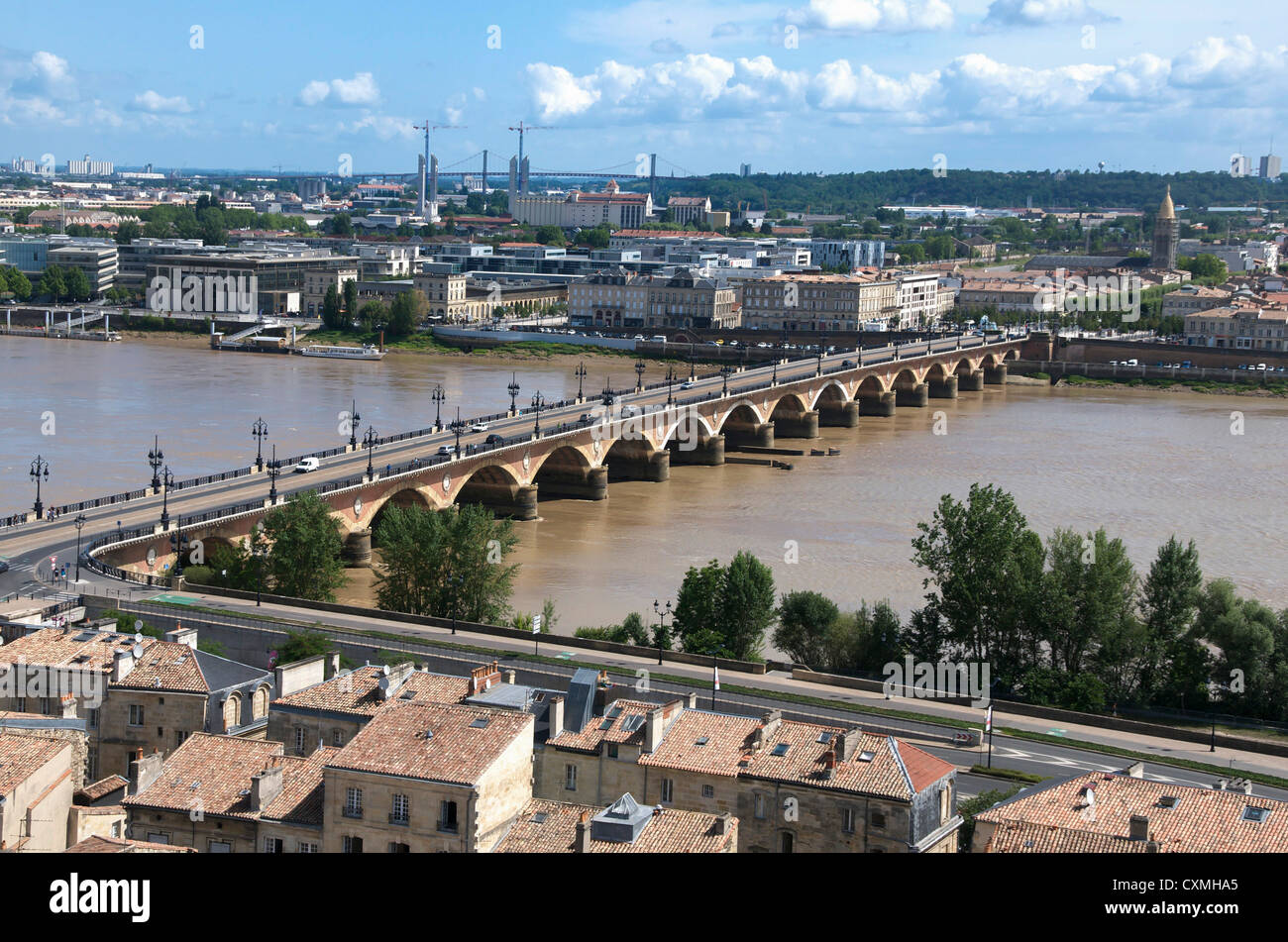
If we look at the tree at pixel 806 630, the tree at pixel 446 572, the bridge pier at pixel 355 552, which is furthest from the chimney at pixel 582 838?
the bridge pier at pixel 355 552

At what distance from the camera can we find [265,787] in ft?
44.4

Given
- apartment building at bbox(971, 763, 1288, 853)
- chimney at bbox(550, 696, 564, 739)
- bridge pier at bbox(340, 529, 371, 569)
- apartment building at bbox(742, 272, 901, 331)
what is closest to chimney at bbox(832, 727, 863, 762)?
apartment building at bbox(971, 763, 1288, 853)

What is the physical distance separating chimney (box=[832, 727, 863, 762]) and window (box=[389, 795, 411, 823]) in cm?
379

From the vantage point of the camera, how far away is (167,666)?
58.4 feet

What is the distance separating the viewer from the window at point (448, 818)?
12.5m

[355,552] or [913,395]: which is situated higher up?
[913,395]

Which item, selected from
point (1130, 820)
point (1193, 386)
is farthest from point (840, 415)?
point (1130, 820)

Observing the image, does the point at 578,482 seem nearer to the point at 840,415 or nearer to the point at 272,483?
the point at 272,483

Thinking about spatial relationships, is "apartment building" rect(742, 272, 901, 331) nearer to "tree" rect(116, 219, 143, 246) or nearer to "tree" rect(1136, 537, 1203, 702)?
"tree" rect(116, 219, 143, 246)

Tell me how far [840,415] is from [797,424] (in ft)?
16.2

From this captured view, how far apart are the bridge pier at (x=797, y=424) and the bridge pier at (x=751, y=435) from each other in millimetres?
2996
